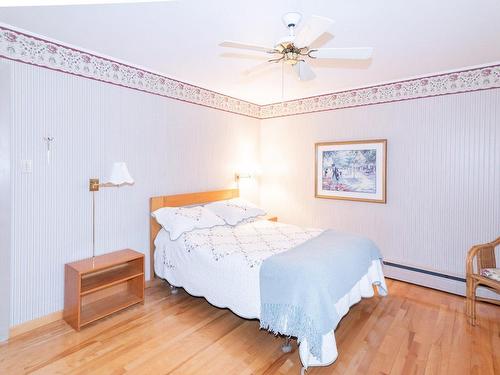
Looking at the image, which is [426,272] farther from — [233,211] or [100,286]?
[100,286]

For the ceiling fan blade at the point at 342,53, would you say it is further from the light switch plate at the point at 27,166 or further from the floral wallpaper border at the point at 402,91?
the light switch plate at the point at 27,166

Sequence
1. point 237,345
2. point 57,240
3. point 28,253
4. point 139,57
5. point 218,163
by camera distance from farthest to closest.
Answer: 1. point 218,163
2. point 139,57
3. point 57,240
4. point 28,253
5. point 237,345

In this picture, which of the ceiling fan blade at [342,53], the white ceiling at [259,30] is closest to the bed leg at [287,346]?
the ceiling fan blade at [342,53]

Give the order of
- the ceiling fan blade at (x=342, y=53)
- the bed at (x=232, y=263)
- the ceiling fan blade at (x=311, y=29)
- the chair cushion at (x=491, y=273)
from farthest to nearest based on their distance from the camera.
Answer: the chair cushion at (x=491, y=273)
the bed at (x=232, y=263)
the ceiling fan blade at (x=342, y=53)
the ceiling fan blade at (x=311, y=29)

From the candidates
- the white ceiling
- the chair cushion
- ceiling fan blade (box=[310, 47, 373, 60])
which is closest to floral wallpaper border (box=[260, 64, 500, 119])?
the white ceiling

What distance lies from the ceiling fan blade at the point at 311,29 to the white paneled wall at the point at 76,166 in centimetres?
223

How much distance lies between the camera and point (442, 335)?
2.59 metres

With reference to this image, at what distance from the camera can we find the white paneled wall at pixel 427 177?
328 cm

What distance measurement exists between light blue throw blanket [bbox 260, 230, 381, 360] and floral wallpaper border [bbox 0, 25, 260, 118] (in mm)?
2510

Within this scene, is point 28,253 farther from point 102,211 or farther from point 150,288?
point 150,288

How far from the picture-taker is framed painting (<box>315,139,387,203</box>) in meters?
3.97

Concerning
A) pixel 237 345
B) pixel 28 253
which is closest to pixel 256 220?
pixel 237 345

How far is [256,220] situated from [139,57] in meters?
2.48

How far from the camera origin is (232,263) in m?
2.62
